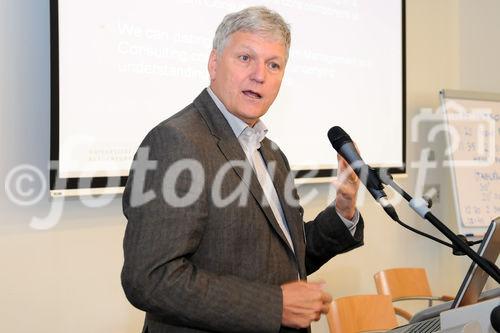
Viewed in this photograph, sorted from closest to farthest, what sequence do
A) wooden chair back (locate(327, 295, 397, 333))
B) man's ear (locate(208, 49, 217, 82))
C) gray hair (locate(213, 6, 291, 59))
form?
gray hair (locate(213, 6, 291, 59)), man's ear (locate(208, 49, 217, 82)), wooden chair back (locate(327, 295, 397, 333))

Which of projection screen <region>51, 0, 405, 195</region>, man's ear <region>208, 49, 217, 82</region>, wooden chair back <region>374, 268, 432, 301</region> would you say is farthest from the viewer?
wooden chair back <region>374, 268, 432, 301</region>

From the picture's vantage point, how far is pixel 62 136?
2.39 metres

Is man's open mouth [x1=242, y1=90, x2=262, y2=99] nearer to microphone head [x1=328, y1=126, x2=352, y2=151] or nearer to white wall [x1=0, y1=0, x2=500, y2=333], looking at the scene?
microphone head [x1=328, y1=126, x2=352, y2=151]

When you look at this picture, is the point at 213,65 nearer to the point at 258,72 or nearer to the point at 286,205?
the point at 258,72

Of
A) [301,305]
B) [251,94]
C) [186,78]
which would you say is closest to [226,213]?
[301,305]

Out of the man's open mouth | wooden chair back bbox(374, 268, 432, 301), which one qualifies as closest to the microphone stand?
the man's open mouth

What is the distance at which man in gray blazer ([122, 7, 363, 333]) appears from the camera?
1185 millimetres

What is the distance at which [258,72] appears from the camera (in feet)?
A: 4.91

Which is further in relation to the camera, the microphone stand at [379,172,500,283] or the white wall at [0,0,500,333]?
the white wall at [0,0,500,333]

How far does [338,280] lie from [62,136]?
2029 mm

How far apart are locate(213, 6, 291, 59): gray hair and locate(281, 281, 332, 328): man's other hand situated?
0.65 meters

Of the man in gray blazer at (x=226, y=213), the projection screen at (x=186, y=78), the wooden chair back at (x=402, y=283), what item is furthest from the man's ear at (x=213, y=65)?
the wooden chair back at (x=402, y=283)

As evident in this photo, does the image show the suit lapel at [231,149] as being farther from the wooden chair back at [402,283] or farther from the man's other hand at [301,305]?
the wooden chair back at [402,283]

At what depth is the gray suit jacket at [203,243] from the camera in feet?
3.86
